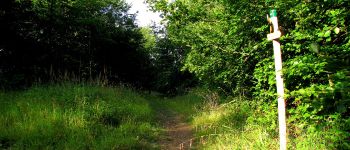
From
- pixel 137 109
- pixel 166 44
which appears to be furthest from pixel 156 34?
pixel 137 109

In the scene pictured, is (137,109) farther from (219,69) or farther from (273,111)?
(273,111)

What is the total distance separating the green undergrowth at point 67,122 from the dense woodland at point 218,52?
1.41 meters

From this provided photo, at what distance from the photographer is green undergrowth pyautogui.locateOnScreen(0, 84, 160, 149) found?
18.0ft

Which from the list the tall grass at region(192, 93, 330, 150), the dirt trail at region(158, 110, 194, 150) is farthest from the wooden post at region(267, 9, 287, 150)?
the dirt trail at region(158, 110, 194, 150)

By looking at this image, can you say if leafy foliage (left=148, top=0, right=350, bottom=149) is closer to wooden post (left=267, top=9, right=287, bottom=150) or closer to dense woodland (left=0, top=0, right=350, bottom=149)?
dense woodland (left=0, top=0, right=350, bottom=149)

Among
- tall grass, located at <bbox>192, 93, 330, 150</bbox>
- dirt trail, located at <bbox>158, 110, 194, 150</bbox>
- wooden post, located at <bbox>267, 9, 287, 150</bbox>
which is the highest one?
wooden post, located at <bbox>267, 9, 287, 150</bbox>

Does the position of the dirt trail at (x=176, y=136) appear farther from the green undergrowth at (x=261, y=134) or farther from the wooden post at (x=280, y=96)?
the wooden post at (x=280, y=96)

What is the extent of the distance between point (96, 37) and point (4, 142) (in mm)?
11236

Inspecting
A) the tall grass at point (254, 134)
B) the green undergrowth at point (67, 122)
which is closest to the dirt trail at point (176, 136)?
the green undergrowth at point (67, 122)

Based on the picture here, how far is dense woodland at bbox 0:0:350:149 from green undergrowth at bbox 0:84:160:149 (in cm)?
141

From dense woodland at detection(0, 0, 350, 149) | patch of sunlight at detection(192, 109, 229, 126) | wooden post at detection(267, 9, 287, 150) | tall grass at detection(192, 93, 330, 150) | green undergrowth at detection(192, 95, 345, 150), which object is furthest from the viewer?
patch of sunlight at detection(192, 109, 229, 126)

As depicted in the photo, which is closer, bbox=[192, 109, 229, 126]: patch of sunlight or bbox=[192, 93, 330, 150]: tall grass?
bbox=[192, 93, 330, 150]: tall grass

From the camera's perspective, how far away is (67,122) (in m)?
6.27

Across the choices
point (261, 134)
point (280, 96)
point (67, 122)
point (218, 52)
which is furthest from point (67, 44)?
point (280, 96)
